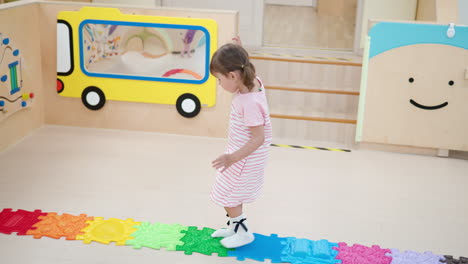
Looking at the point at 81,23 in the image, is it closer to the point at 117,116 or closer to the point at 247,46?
the point at 117,116

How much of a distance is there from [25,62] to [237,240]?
2.16 m

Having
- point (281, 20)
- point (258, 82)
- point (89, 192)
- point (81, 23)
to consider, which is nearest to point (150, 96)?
point (81, 23)

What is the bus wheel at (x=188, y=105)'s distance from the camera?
3998mm

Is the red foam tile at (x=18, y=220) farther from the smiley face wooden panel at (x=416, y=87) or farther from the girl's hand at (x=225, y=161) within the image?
the smiley face wooden panel at (x=416, y=87)

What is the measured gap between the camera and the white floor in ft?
9.02

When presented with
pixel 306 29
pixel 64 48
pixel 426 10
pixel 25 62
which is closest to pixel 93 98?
pixel 64 48

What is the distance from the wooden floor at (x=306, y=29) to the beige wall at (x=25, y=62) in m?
2.29

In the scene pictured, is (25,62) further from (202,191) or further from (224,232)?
(224,232)

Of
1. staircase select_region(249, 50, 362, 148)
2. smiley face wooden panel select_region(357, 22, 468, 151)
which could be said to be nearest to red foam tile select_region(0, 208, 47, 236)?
staircase select_region(249, 50, 362, 148)

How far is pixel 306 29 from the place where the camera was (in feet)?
20.8

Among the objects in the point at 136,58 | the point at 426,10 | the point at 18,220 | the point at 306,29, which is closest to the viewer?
the point at 18,220

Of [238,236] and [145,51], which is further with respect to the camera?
[145,51]

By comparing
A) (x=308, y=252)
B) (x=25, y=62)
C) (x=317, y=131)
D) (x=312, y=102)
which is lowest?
(x=308, y=252)

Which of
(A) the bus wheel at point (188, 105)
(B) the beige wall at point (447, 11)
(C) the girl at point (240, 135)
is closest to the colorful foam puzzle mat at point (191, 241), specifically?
(C) the girl at point (240, 135)
